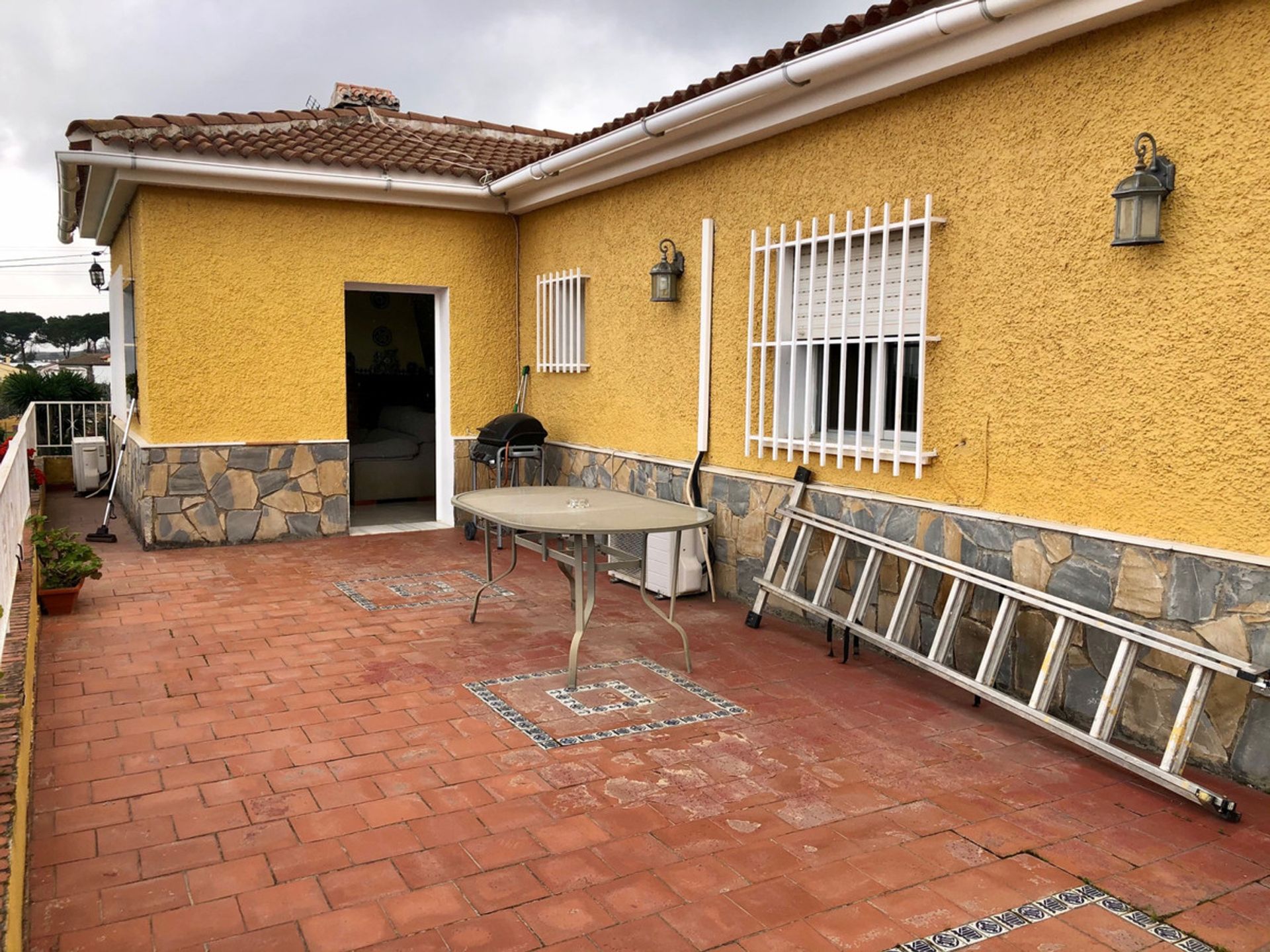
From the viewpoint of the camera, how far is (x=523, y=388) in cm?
1102

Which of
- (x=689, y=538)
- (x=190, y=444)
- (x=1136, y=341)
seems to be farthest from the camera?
(x=190, y=444)

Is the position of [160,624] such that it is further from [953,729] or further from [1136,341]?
[1136,341]

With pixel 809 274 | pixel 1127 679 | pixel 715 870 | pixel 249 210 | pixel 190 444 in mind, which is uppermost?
pixel 249 210

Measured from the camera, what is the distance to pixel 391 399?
14664 millimetres

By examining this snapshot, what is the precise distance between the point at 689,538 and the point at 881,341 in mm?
2290

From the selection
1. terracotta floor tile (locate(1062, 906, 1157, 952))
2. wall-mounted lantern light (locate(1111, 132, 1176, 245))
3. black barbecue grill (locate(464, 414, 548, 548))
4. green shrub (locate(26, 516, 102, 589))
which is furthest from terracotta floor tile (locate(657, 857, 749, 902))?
black barbecue grill (locate(464, 414, 548, 548))

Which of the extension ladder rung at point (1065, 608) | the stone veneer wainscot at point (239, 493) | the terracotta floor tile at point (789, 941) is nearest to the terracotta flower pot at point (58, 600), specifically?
the stone veneer wainscot at point (239, 493)

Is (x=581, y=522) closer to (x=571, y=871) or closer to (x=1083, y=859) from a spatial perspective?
(x=571, y=871)

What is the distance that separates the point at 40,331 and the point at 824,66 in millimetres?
53808

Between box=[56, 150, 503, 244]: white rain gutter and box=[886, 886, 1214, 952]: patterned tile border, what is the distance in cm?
839

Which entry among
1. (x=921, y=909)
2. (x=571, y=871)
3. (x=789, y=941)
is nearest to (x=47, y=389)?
(x=571, y=871)

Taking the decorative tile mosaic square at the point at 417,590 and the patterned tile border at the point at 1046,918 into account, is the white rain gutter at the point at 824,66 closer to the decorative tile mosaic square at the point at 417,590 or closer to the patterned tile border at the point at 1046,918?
the decorative tile mosaic square at the point at 417,590

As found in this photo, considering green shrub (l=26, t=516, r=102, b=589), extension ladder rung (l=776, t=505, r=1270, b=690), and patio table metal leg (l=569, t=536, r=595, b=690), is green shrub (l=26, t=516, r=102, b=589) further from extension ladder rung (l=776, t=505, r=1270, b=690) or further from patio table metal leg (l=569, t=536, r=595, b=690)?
extension ladder rung (l=776, t=505, r=1270, b=690)

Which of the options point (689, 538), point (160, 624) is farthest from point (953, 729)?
point (160, 624)
